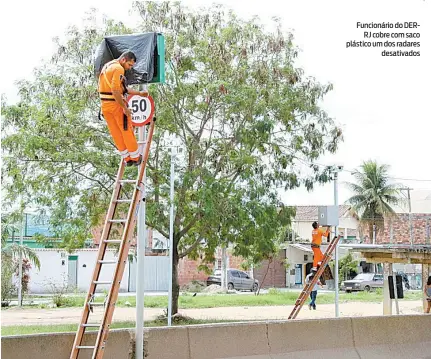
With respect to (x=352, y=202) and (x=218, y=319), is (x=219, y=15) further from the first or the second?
(x=352, y=202)

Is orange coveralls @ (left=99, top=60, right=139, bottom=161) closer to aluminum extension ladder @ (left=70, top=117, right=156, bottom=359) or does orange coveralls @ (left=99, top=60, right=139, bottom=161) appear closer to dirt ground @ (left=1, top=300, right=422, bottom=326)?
aluminum extension ladder @ (left=70, top=117, right=156, bottom=359)

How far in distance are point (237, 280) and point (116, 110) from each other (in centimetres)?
2929

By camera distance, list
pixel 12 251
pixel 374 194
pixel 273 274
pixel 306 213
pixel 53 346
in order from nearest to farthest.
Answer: pixel 53 346
pixel 12 251
pixel 273 274
pixel 306 213
pixel 374 194

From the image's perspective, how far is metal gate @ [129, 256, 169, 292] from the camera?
29922 mm

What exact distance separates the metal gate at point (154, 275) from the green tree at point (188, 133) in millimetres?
11109

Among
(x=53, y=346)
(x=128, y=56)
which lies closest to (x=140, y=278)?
(x=53, y=346)

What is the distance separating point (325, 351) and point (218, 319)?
11391 millimetres

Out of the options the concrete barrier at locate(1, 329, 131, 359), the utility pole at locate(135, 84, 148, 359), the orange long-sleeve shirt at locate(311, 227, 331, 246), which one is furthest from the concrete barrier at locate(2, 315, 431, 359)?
the orange long-sleeve shirt at locate(311, 227, 331, 246)

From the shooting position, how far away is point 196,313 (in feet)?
68.0

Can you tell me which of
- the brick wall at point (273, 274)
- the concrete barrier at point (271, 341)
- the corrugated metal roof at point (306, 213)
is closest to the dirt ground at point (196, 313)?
the concrete barrier at point (271, 341)

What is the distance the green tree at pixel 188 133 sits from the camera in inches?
698

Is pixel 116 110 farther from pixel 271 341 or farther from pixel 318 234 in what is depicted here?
pixel 318 234

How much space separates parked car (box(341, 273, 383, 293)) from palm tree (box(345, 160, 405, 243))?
22.9 feet

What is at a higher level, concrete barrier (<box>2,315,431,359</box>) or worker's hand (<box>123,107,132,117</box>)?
worker's hand (<box>123,107,132,117</box>)
